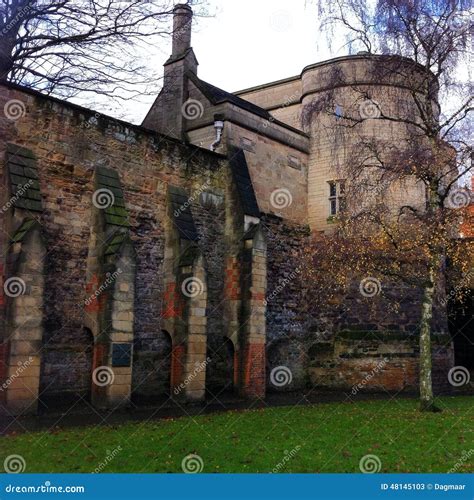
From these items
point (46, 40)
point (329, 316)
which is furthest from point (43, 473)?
point (329, 316)

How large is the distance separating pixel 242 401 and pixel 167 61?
12.8 metres

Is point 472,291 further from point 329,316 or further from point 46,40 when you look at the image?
point 46,40

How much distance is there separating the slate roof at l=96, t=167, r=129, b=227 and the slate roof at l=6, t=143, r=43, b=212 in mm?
1866

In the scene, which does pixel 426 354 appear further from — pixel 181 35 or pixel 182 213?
pixel 181 35

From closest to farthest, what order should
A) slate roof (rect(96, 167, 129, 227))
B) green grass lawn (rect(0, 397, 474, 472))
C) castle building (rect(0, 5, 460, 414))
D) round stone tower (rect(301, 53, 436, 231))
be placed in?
green grass lawn (rect(0, 397, 474, 472)) → castle building (rect(0, 5, 460, 414)) → slate roof (rect(96, 167, 129, 227)) → round stone tower (rect(301, 53, 436, 231))

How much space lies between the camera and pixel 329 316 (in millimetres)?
20688

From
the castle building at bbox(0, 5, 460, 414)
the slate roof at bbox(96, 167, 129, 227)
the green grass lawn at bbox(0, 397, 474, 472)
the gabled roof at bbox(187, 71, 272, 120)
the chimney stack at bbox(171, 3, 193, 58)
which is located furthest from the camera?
the chimney stack at bbox(171, 3, 193, 58)

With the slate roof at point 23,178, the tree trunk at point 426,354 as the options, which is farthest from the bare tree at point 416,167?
the slate roof at point 23,178

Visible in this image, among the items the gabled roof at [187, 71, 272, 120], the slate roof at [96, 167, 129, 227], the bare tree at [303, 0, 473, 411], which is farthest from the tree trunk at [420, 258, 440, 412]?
the gabled roof at [187, 71, 272, 120]

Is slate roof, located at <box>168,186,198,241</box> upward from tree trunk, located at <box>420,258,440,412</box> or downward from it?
upward

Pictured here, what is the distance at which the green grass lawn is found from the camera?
28.0ft

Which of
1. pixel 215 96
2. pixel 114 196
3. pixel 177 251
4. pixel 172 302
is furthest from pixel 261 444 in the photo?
pixel 215 96

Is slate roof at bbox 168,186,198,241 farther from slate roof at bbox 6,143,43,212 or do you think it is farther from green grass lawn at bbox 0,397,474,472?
green grass lawn at bbox 0,397,474,472

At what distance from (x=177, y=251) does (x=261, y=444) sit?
7026 mm
